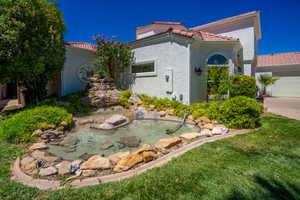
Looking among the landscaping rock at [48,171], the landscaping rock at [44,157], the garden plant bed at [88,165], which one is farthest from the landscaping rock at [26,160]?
the landscaping rock at [48,171]

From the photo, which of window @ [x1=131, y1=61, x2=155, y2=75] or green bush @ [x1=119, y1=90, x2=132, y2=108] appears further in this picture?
window @ [x1=131, y1=61, x2=155, y2=75]

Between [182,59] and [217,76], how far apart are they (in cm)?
241

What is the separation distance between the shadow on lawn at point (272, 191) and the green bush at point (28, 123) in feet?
19.5

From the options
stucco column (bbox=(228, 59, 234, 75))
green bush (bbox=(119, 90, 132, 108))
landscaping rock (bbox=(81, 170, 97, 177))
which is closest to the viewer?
landscaping rock (bbox=(81, 170, 97, 177))

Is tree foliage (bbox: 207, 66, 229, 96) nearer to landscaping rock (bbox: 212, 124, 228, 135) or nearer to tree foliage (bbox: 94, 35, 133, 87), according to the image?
landscaping rock (bbox: 212, 124, 228, 135)

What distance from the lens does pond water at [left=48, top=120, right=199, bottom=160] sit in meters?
4.52

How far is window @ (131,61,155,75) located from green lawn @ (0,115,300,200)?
735 cm

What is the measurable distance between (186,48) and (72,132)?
7.43 metres

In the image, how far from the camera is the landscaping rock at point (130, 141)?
4.97 meters

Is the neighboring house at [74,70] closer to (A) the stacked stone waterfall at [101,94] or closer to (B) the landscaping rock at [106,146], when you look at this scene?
(A) the stacked stone waterfall at [101,94]

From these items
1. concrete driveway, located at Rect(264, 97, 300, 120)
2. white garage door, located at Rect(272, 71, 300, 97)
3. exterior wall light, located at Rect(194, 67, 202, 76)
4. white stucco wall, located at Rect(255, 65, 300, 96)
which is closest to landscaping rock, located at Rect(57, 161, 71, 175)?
exterior wall light, located at Rect(194, 67, 202, 76)

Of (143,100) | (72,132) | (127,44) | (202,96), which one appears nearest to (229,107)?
(202,96)

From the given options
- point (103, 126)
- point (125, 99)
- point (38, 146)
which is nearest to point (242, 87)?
point (125, 99)

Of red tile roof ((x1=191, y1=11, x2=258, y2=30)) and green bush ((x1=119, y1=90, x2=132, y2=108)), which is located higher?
red tile roof ((x1=191, y1=11, x2=258, y2=30))
